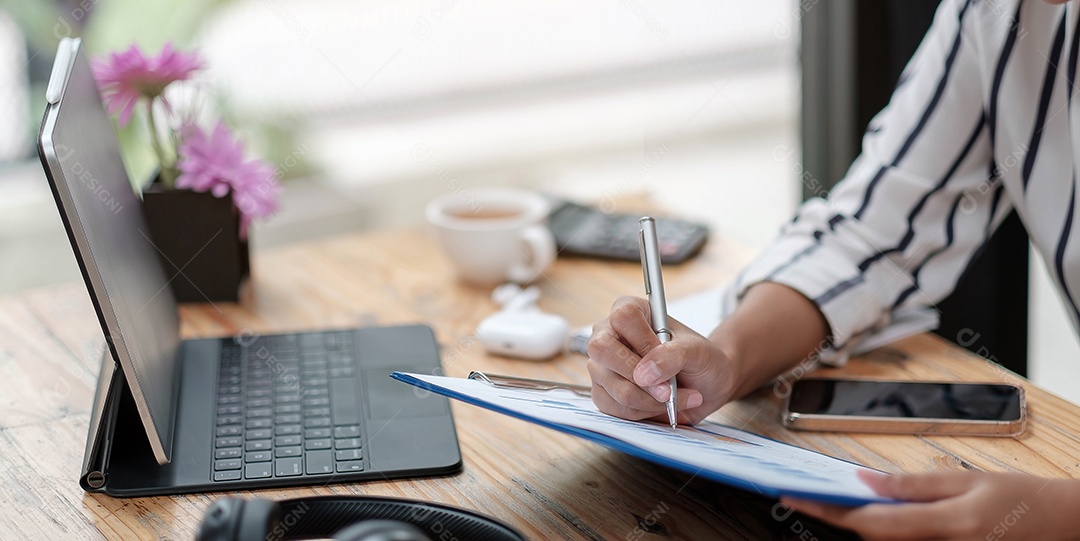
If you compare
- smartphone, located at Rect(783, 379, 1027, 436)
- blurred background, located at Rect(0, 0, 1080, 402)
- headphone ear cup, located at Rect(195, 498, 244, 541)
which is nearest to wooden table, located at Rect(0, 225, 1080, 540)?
smartphone, located at Rect(783, 379, 1027, 436)

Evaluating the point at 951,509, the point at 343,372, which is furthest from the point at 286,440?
the point at 951,509

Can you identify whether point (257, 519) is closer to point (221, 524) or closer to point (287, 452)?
point (221, 524)

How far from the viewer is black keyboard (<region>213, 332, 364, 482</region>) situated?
76 centimetres

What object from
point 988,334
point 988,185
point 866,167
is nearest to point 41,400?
point 866,167

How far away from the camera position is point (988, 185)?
41.4 inches

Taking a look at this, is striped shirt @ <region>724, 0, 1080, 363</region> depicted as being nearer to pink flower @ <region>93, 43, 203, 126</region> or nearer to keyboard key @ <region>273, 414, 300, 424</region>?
keyboard key @ <region>273, 414, 300, 424</region>

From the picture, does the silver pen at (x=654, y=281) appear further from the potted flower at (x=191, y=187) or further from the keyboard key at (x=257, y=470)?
the potted flower at (x=191, y=187)

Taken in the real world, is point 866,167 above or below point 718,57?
above

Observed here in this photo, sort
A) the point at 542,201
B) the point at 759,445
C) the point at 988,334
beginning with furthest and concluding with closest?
1. the point at 988,334
2. the point at 542,201
3. the point at 759,445

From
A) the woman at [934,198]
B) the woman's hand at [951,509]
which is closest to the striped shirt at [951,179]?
Result: the woman at [934,198]

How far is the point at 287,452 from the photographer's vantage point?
2.54 ft

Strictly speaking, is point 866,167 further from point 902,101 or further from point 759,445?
point 759,445

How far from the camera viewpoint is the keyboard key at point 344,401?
833 millimetres

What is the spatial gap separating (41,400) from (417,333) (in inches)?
13.8
